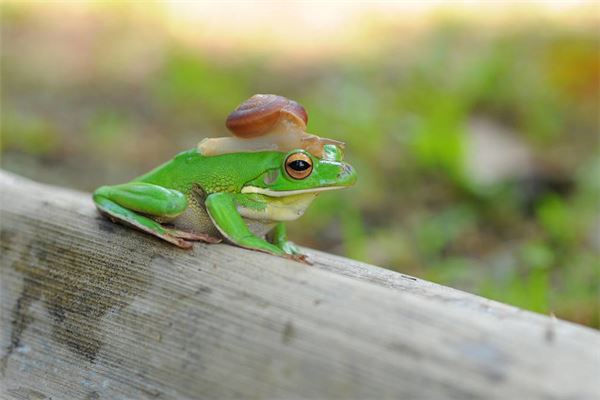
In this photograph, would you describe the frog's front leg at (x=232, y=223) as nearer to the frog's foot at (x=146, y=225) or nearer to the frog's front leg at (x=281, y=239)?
the frog's foot at (x=146, y=225)

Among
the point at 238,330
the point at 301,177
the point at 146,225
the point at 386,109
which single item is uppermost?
the point at 386,109

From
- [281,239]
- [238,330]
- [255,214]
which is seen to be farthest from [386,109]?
[238,330]

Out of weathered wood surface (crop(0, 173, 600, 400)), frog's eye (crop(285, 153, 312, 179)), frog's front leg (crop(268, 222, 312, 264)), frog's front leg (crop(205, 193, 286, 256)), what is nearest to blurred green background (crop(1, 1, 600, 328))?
frog's front leg (crop(268, 222, 312, 264))

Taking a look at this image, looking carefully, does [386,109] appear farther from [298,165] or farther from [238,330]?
[238,330]

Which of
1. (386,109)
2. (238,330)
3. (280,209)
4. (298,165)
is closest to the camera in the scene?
(238,330)

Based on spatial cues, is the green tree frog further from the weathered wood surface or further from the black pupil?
the weathered wood surface

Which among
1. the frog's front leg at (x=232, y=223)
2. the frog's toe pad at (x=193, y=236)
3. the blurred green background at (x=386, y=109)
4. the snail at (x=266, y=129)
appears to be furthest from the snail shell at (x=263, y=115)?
the blurred green background at (x=386, y=109)

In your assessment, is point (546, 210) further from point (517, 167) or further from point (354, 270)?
point (354, 270)
